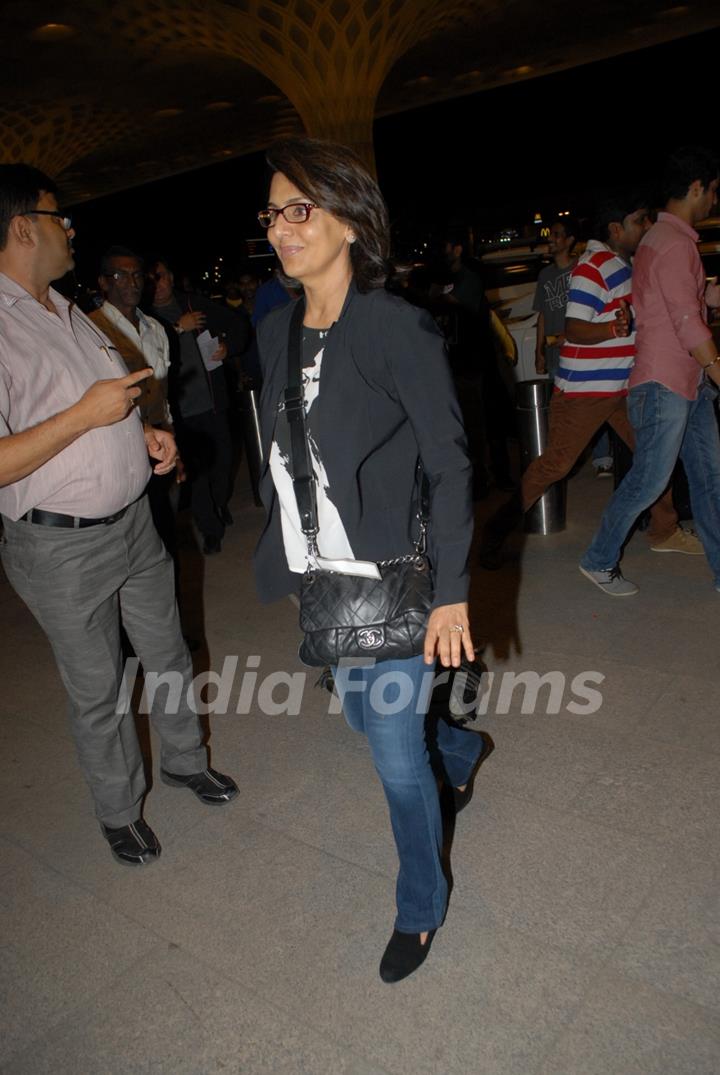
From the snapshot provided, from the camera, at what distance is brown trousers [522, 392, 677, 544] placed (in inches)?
176

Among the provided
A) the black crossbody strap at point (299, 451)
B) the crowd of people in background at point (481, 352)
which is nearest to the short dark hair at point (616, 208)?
the crowd of people in background at point (481, 352)

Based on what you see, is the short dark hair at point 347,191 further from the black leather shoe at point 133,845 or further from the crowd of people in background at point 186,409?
the black leather shoe at point 133,845

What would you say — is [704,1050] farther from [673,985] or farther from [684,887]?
[684,887]

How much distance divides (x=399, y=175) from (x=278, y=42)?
33.3 m

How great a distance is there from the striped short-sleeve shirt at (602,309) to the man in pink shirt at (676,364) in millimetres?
279

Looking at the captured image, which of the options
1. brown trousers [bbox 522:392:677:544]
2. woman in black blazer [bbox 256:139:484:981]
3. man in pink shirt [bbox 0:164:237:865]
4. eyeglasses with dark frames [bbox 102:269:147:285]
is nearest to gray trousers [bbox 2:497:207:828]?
man in pink shirt [bbox 0:164:237:865]

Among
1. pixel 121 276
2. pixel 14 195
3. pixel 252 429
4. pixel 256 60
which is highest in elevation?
pixel 256 60

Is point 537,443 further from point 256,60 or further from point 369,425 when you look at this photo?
point 256,60

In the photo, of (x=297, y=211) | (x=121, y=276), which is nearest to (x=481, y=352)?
(x=121, y=276)

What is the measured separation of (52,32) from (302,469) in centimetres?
1736

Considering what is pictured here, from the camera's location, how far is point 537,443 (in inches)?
221

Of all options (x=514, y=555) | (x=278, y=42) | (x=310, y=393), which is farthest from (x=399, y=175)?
(x=310, y=393)

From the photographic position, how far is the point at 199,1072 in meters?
2.01

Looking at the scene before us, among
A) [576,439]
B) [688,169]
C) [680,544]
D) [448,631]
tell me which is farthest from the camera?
[680,544]
